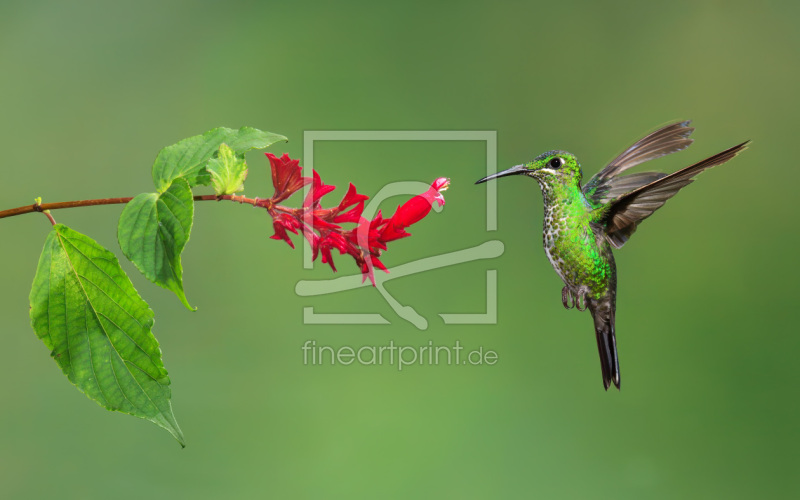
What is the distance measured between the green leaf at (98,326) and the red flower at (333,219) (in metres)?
0.09

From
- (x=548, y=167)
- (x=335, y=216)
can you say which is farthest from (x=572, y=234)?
(x=335, y=216)

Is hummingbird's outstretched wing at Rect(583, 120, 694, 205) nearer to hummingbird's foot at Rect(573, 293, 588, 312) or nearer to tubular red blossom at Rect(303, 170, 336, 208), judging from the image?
hummingbird's foot at Rect(573, 293, 588, 312)

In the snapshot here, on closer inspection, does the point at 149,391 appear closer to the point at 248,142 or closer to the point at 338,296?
the point at 248,142

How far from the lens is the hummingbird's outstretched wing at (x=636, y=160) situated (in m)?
0.47

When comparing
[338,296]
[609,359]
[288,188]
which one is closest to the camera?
[288,188]

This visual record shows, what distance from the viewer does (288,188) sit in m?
0.35

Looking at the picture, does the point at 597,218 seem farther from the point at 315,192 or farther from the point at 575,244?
the point at 315,192

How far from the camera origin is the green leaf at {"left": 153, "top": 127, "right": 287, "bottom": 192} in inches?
14.4

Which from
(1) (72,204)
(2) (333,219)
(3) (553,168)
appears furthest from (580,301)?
(1) (72,204)

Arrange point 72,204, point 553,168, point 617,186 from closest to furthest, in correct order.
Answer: point 72,204 < point 553,168 < point 617,186

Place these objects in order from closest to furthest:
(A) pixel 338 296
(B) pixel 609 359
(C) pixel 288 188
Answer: (C) pixel 288 188
(B) pixel 609 359
(A) pixel 338 296

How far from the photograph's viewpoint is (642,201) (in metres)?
0.45

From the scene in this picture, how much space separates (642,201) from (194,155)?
0.28 meters

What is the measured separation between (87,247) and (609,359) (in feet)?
1.07
